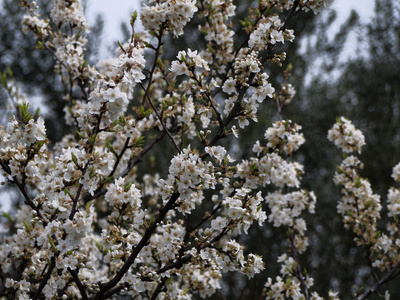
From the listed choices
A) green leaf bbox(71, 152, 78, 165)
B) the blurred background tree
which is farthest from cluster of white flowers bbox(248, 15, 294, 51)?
the blurred background tree

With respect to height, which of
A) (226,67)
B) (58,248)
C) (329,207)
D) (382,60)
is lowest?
(58,248)

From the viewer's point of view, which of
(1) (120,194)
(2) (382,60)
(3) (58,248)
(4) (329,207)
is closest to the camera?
(3) (58,248)

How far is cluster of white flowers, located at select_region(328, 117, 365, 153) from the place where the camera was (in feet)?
12.2

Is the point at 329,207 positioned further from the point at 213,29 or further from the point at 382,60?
the point at 213,29

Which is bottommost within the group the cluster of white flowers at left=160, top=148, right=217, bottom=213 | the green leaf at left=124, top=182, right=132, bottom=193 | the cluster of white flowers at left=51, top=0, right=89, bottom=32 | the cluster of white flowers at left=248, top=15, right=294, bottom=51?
the cluster of white flowers at left=160, top=148, right=217, bottom=213

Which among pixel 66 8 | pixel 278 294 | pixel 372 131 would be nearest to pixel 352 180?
pixel 278 294

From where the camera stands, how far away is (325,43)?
36.6 feet

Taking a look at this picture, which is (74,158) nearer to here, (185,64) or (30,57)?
(185,64)

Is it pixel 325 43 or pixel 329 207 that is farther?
pixel 325 43

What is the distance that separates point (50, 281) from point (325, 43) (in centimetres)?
1021

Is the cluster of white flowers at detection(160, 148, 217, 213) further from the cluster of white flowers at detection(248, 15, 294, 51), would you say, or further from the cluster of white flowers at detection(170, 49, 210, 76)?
the cluster of white flowers at detection(248, 15, 294, 51)

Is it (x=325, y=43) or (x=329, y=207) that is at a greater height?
(x=325, y=43)

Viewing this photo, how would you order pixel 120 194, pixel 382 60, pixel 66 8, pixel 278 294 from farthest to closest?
pixel 382 60, pixel 66 8, pixel 278 294, pixel 120 194

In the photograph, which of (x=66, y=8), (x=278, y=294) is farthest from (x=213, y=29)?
(x=278, y=294)
